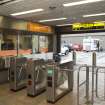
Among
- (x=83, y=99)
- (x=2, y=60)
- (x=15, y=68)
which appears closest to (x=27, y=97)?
(x=15, y=68)

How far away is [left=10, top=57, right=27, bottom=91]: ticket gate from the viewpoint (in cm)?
516

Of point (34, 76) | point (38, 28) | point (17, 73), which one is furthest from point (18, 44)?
point (34, 76)

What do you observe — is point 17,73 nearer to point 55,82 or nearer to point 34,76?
point 34,76

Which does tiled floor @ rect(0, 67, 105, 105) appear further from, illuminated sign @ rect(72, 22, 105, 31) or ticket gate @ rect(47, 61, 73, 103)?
illuminated sign @ rect(72, 22, 105, 31)

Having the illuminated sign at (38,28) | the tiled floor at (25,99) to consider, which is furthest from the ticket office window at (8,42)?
the tiled floor at (25,99)

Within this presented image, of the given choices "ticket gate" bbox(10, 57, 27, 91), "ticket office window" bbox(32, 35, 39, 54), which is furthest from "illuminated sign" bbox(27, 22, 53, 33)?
"ticket gate" bbox(10, 57, 27, 91)

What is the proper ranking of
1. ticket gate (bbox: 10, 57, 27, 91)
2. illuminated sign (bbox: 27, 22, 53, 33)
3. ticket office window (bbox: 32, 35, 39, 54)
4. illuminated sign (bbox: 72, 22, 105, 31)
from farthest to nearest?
ticket office window (bbox: 32, 35, 39, 54), illuminated sign (bbox: 72, 22, 105, 31), illuminated sign (bbox: 27, 22, 53, 33), ticket gate (bbox: 10, 57, 27, 91)

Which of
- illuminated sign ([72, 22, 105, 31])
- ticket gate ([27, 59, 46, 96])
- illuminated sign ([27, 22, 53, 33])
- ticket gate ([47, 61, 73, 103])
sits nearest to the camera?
ticket gate ([47, 61, 73, 103])

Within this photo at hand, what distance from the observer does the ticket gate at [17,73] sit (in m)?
5.16

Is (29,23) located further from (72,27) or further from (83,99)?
(83,99)

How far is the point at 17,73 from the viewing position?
5.29 m

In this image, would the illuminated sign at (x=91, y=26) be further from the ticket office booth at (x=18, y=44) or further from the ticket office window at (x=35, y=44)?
the ticket office window at (x=35, y=44)

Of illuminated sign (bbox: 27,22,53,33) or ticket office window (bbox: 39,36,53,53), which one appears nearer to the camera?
illuminated sign (bbox: 27,22,53,33)

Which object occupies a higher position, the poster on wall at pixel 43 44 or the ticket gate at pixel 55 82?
the poster on wall at pixel 43 44
